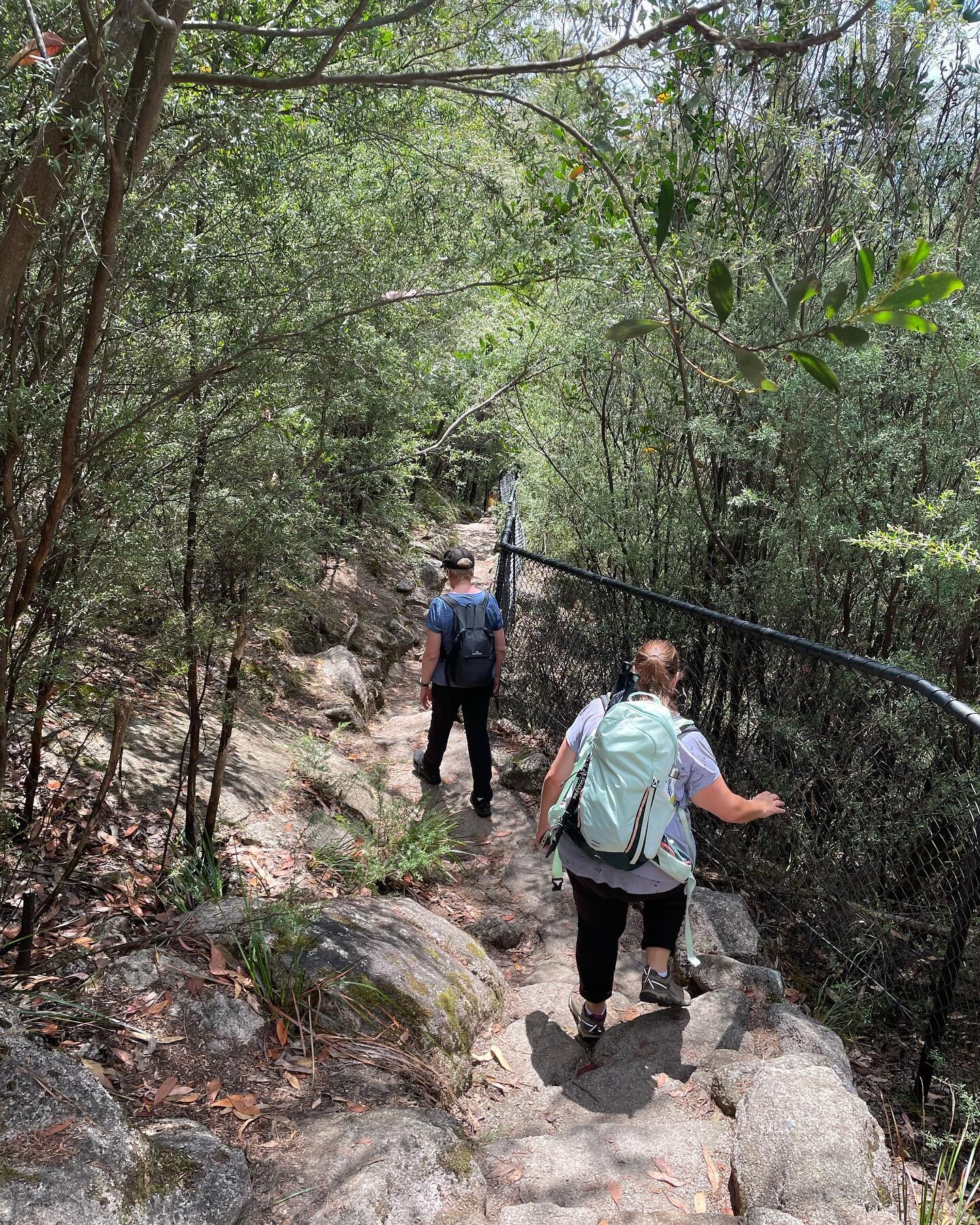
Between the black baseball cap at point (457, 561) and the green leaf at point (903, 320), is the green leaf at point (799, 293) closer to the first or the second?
the green leaf at point (903, 320)

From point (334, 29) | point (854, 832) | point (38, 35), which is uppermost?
point (334, 29)

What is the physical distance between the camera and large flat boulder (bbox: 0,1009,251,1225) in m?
1.89

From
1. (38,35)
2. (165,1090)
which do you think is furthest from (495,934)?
(38,35)

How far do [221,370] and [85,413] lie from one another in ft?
1.72

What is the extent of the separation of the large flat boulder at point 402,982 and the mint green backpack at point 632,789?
885 mm

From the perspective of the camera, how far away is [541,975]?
447cm

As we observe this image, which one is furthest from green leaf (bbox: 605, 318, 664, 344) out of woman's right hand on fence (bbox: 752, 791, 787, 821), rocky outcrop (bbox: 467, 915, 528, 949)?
rocky outcrop (bbox: 467, 915, 528, 949)

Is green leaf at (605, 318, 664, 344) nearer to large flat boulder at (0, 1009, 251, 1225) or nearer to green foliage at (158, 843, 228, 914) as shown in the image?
large flat boulder at (0, 1009, 251, 1225)

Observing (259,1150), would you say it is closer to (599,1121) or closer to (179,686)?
(599,1121)

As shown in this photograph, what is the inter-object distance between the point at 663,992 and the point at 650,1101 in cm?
43

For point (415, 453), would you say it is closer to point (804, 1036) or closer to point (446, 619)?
point (446, 619)

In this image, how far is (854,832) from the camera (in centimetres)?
401

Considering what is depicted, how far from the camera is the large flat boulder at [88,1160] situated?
189 centimetres

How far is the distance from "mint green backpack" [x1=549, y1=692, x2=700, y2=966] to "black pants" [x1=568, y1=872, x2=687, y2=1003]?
19cm
